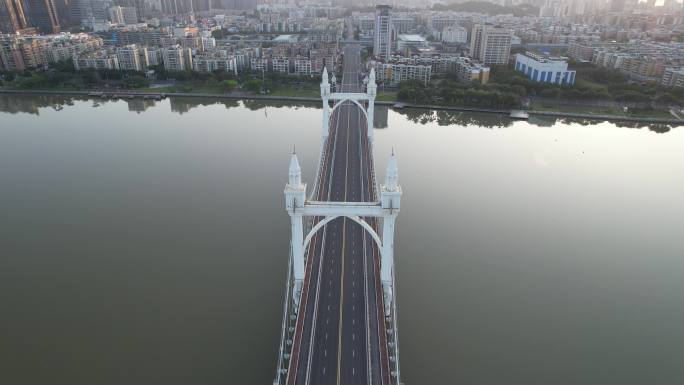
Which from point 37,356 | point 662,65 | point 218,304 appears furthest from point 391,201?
point 662,65

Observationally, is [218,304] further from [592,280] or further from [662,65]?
[662,65]

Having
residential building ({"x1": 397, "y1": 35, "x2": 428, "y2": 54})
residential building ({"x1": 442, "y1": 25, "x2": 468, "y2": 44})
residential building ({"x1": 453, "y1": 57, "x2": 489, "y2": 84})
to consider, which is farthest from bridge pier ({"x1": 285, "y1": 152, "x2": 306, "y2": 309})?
residential building ({"x1": 442, "y1": 25, "x2": 468, "y2": 44})

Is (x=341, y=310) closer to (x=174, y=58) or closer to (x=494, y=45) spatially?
(x=174, y=58)

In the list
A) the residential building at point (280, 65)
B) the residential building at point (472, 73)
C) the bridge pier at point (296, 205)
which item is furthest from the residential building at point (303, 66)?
the bridge pier at point (296, 205)

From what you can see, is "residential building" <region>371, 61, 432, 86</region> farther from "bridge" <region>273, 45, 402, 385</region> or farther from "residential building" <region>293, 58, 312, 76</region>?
"bridge" <region>273, 45, 402, 385</region>

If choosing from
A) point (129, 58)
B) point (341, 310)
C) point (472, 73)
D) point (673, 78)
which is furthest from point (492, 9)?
point (341, 310)

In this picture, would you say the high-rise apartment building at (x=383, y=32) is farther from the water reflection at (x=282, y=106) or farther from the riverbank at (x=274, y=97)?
the water reflection at (x=282, y=106)
